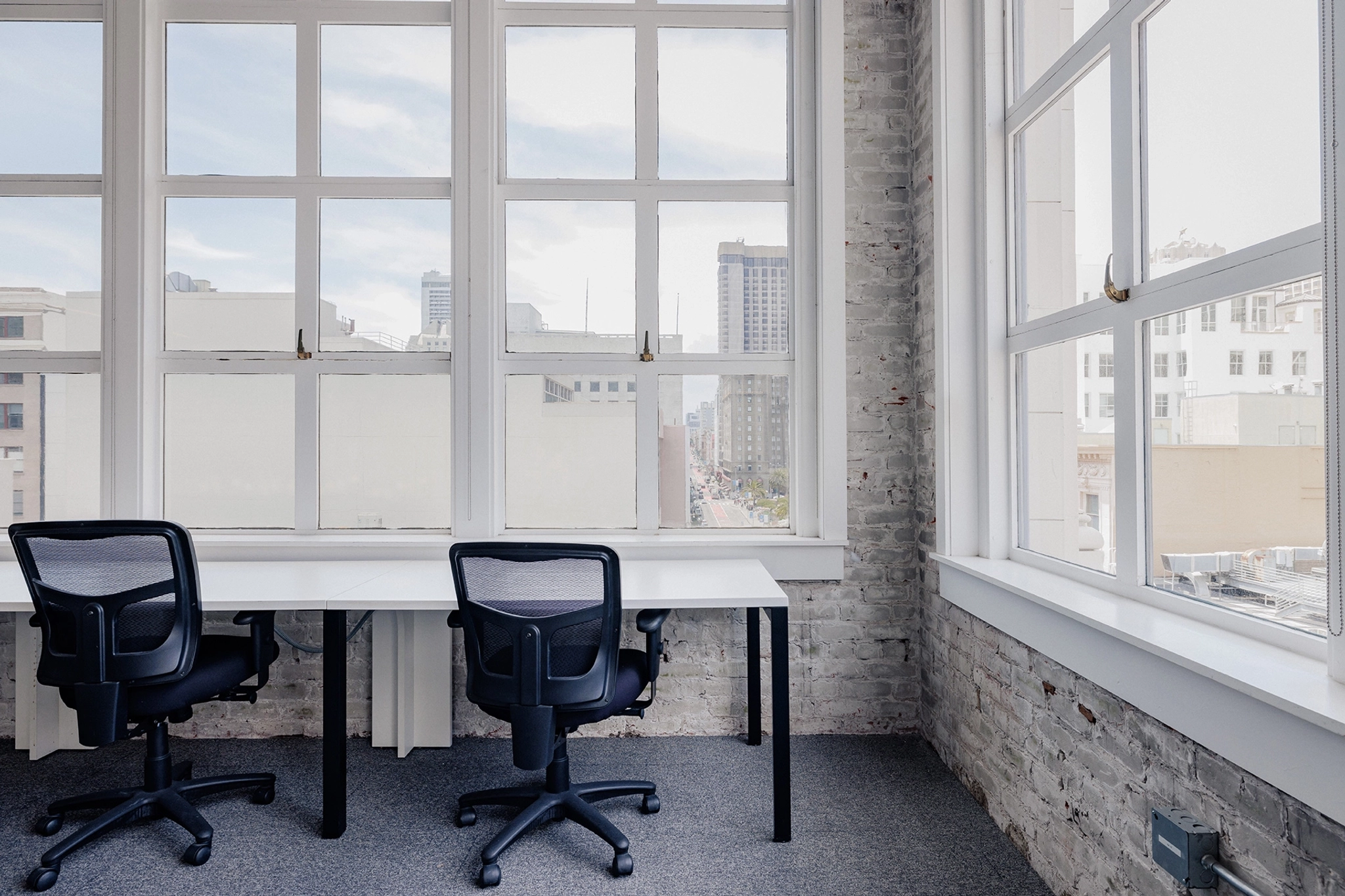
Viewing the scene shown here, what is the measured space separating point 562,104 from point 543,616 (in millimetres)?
2234

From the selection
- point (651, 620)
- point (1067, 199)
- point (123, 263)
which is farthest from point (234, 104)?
point (1067, 199)

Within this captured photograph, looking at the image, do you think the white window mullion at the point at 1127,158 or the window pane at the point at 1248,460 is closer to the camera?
the window pane at the point at 1248,460

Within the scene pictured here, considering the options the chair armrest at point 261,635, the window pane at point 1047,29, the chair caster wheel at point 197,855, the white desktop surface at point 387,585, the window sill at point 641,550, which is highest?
the window pane at point 1047,29

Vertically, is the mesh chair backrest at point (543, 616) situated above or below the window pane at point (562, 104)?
below

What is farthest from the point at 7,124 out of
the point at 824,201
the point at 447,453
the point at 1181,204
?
the point at 1181,204

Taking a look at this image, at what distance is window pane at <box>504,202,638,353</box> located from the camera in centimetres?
293

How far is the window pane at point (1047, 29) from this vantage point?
76.8 inches

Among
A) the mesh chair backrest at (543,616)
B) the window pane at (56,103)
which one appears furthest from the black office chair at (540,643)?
the window pane at (56,103)

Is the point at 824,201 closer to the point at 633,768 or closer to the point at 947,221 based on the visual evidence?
the point at 947,221

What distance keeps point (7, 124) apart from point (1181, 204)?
4.36 meters

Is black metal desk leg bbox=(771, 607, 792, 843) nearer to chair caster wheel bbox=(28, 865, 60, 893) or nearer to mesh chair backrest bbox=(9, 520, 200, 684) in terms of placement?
mesh chair backrest bbox=(9, 520, 200, 684)

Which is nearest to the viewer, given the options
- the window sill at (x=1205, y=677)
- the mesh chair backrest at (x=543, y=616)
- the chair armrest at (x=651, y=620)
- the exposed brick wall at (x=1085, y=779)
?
the window sill at (x=1205, y=677)

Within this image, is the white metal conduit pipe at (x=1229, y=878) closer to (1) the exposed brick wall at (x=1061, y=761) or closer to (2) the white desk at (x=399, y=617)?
(1) the exposed brick wall at (x=1061, y=761)

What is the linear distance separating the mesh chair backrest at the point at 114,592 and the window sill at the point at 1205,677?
2.41 m
